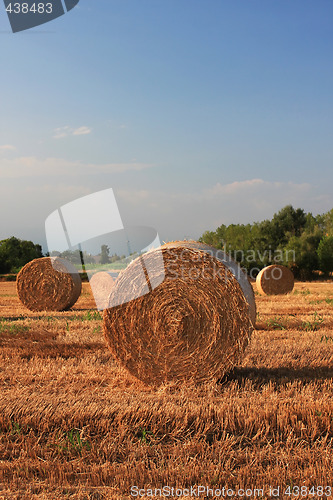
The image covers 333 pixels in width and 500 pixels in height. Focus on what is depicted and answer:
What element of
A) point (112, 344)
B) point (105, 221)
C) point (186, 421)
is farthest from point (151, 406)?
point (105, 221)

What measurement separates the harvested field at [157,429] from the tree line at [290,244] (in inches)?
1036

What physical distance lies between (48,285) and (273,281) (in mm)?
9489

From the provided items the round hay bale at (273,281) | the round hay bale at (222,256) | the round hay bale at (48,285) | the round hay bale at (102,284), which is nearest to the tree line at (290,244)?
the round hay bale at (273,281)

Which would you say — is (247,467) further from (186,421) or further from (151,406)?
(151,406)

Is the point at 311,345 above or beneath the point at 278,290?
above

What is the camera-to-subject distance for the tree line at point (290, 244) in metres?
37.9

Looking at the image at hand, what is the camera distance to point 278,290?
1955cm

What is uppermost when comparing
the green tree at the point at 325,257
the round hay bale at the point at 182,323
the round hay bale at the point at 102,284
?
the round hay bale at the point at 182,323

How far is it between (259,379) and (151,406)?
5.53 ft

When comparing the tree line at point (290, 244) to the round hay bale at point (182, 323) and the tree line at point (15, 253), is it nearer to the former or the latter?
the tree line at point (15, 253)

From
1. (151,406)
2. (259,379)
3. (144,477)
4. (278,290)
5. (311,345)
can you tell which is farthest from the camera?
(278,290)

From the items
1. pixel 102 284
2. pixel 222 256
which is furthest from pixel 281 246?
pixel 222 256

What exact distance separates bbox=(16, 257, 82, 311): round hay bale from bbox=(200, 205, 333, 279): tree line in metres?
19.5

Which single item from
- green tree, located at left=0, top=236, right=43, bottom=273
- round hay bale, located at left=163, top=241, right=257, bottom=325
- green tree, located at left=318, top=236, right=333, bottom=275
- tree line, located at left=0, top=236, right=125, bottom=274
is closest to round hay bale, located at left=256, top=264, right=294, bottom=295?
round hay bale, located at left=163, top=241, right=257, bottom=325
